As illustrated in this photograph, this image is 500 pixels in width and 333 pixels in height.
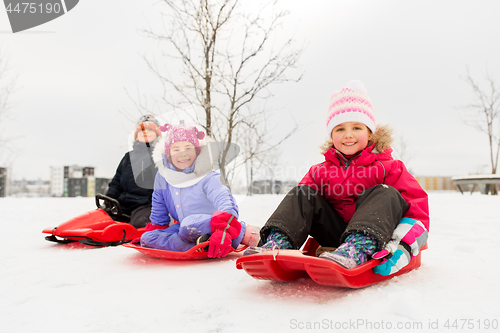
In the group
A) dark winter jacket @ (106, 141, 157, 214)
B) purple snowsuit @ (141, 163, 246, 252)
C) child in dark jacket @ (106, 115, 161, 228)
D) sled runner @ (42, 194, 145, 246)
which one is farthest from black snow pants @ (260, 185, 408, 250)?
dark winter jacket @ (106, 141, 157, 214)

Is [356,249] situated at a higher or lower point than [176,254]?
higher

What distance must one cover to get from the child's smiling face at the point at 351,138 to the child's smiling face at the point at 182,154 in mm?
1159

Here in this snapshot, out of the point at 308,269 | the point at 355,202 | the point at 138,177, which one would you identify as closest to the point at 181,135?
the point at 138,177

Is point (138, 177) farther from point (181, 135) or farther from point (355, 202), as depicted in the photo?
point (355, 202)

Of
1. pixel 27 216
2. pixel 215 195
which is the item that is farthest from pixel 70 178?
pixel 215 195

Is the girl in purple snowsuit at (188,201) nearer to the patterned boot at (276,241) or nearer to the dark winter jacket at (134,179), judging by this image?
the patterned boot at (276,241)

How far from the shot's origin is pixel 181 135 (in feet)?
8.25

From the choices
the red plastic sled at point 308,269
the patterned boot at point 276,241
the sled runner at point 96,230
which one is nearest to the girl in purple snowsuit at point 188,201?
the sled runner at point 96,230

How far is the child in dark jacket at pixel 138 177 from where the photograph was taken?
3174 millimetres

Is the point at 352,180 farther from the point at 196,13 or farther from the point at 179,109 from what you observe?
the point at 196,13

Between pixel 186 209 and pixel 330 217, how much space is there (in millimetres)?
1160

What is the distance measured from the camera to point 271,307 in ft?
3.92

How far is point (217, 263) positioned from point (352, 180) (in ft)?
3.23

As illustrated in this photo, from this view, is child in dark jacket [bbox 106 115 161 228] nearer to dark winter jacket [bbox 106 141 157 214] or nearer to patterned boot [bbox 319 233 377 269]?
dark winter jacket [bbox 106 141 157 214]
